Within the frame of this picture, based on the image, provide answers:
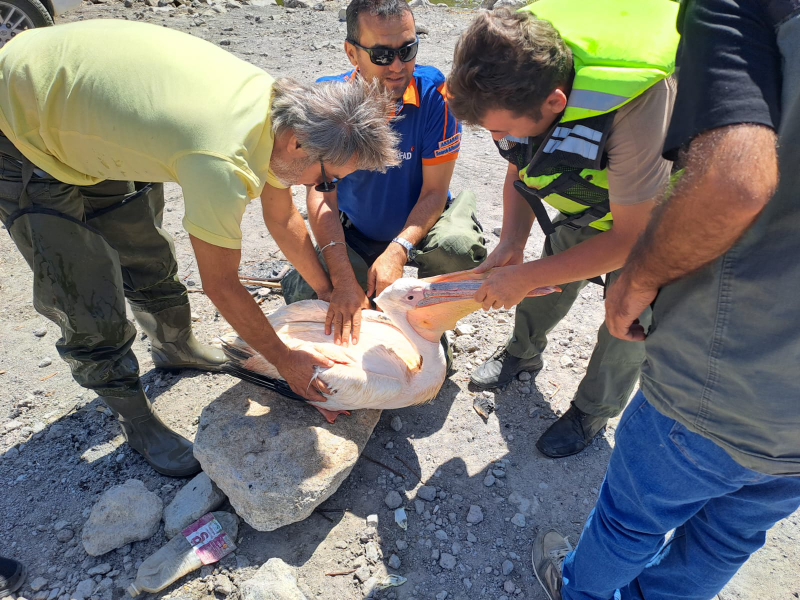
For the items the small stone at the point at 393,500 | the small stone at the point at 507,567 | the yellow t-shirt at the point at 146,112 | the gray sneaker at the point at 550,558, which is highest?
the yellow t-shirt at the point at 146,112

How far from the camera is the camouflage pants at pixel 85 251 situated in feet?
8.82

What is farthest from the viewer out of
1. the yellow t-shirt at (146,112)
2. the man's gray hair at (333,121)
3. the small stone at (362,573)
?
the small stone at (362,573)

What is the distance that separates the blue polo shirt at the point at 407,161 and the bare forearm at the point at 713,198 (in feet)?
7.22

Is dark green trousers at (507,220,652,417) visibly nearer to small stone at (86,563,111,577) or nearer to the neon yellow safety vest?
the neon yellow safety vest

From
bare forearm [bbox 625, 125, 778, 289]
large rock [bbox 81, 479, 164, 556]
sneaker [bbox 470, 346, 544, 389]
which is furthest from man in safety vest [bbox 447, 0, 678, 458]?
large rock [bbox 81, 479, 164, 556]

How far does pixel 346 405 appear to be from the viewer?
3.02 metres

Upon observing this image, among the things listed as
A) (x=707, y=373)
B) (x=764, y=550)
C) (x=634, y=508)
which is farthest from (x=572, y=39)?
(x=764, y=550)

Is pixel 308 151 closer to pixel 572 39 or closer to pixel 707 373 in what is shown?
pixel 572 39

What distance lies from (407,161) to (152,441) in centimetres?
241

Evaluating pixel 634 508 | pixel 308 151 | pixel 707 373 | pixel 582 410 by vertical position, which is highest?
pixel 308 151

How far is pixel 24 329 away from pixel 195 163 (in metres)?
3.00

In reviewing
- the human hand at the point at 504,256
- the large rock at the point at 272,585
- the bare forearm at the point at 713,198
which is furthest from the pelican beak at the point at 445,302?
the large rock at the point at 272,585

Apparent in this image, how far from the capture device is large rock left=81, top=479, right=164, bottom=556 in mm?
2820

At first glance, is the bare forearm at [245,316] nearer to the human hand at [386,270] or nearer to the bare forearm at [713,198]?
the human hand at [386,270]
